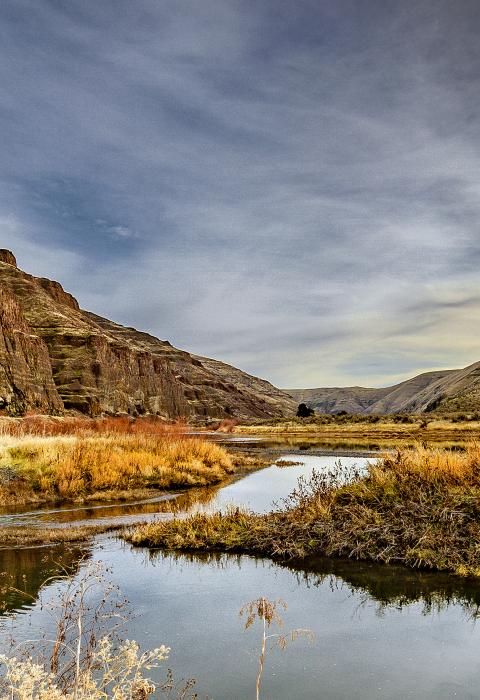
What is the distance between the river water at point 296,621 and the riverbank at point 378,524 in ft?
1.78

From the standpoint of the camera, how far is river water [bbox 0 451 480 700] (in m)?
6.49

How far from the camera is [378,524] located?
485 inches

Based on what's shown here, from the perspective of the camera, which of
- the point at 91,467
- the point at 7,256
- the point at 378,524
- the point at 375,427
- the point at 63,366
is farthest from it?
the point at 7,256

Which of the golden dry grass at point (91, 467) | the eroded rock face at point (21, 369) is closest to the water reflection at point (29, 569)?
the golden dry grass at point (91, 467)

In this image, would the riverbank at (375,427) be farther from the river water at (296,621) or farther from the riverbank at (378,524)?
the river water at (296,621)

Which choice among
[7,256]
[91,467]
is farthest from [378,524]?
[7,256]

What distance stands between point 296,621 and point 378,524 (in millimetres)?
4536

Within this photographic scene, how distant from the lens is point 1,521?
54.2 feet

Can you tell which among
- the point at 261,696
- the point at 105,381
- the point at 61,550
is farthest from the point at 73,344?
the point at 261,696

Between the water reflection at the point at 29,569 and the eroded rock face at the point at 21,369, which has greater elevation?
the eroded rock face at the point at 21,369

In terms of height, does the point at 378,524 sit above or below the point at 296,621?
above

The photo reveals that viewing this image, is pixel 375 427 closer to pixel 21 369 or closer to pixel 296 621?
pixel 21 369

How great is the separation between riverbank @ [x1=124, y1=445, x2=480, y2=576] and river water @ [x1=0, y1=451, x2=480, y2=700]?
542 millimetres

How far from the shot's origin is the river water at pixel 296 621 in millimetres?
6488
